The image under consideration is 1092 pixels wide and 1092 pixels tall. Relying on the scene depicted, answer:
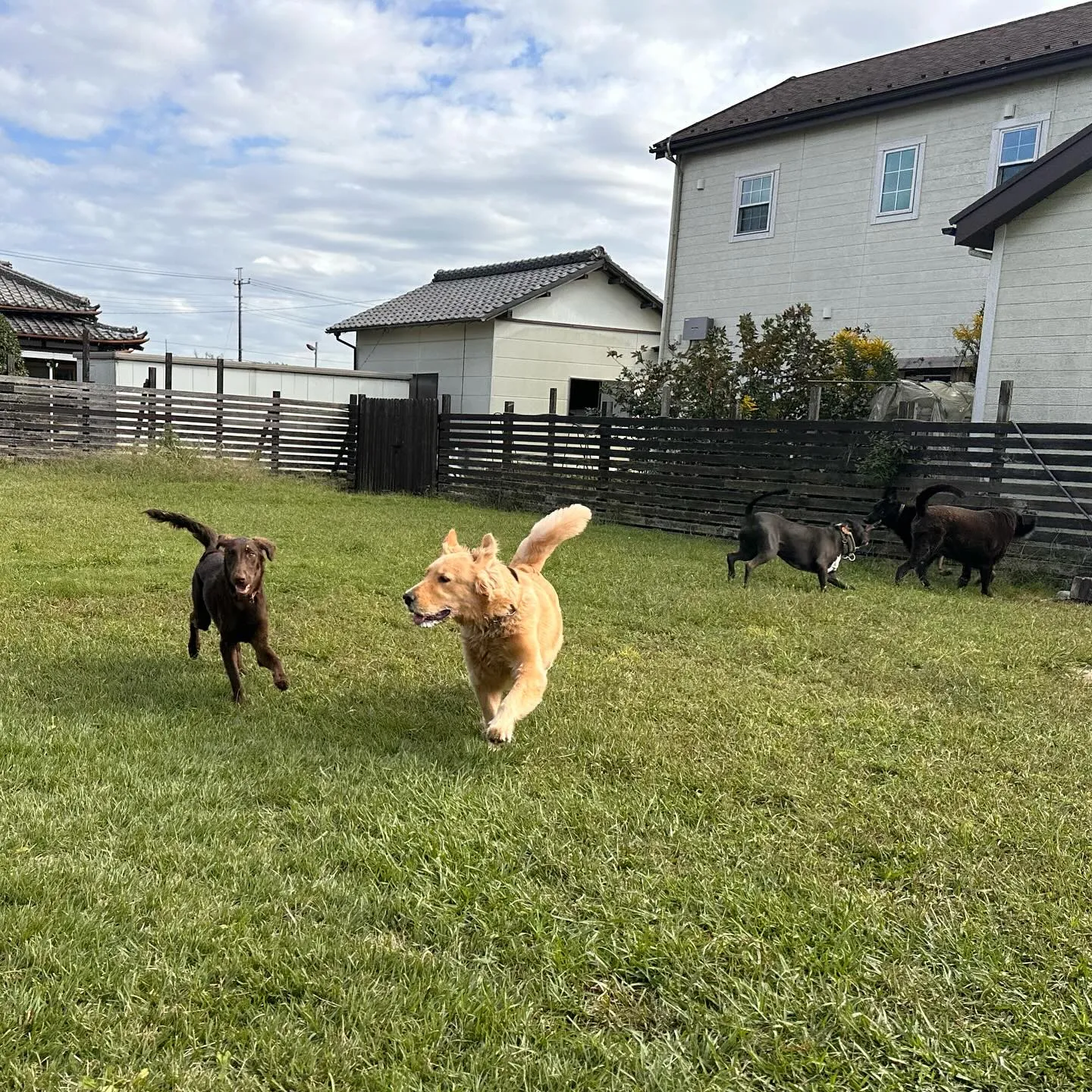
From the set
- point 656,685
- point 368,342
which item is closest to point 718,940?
point 656,685

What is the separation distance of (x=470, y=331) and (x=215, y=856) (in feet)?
66.2

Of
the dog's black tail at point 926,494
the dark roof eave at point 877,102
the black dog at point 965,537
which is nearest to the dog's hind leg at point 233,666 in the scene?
the black dog at point 965,537

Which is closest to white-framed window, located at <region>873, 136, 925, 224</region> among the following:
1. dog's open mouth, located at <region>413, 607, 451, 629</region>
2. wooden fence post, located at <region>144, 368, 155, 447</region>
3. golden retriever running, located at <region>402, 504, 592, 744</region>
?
wooden fence post, located at <region>144, 368, 155, 447</region>

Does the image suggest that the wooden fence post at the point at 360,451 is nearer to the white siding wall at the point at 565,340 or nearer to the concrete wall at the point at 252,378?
the concrete wall at the point at 252,378

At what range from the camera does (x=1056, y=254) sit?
10.8m

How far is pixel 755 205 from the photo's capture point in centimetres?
1750

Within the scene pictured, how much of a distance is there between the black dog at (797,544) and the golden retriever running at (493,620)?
4726 mm

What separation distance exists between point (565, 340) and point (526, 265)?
11.1 feet

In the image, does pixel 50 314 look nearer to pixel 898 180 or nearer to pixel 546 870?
pixel 898 180

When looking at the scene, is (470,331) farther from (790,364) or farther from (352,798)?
(352,798)

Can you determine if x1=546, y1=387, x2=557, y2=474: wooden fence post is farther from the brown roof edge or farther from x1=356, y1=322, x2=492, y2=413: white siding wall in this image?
x1=356, y1=322, x2=492, y2=413: white siding wall

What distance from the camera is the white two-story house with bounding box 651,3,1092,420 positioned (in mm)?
10859

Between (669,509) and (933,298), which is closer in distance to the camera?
(669,509)

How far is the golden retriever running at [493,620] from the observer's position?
3754mm
